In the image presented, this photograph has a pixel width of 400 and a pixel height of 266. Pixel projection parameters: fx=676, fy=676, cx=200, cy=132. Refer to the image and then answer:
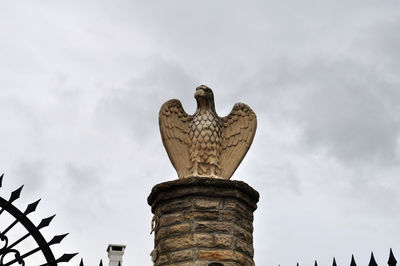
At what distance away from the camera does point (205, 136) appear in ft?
21.6

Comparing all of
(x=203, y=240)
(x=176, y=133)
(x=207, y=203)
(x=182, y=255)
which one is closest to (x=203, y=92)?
(x=176, y=133)

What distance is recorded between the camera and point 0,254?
6.20 meters

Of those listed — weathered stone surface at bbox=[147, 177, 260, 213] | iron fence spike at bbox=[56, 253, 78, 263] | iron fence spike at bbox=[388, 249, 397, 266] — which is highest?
weathered stone surface at bbox=[147, 177, 260, 213]

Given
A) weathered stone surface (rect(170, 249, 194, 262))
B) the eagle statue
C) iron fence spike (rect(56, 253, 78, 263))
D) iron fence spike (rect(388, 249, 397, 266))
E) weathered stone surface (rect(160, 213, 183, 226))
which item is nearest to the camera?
iron fence spike (rect(388, 249, 397, 266))

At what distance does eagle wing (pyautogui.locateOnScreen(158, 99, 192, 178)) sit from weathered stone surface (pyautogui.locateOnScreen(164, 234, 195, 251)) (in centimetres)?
70

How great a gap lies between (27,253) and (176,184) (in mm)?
1521

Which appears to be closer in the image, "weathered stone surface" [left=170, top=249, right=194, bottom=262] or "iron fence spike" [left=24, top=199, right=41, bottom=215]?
"weathered stone surface" [left=170, top=249, right=194, bottom=262]

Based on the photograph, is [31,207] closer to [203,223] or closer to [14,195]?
[14,195]

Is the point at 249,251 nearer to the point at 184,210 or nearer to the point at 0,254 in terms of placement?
the point at 184,210

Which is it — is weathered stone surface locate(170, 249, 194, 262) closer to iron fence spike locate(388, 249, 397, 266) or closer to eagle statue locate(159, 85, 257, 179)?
eagle statue locate(159, 85, 257, 179)

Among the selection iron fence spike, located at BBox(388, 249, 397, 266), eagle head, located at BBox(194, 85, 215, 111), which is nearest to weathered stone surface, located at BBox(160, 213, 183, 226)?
eagle head, located at BBox(194, 85, 215, 111)

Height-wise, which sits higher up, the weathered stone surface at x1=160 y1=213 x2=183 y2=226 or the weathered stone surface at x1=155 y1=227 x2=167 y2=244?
the weathered stone surface at x1=160 y1=213 x2=183 y2=226

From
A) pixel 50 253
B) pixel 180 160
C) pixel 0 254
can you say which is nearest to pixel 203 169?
pixel 180 160

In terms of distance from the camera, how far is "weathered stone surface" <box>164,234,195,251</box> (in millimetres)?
6000
